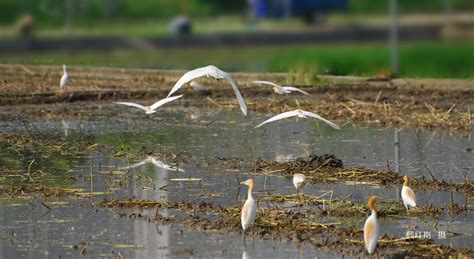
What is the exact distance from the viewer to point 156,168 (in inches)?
385

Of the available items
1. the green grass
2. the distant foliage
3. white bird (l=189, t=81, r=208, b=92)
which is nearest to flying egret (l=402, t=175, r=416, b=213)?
white bird (l=189, t=81, r=208, b=92)

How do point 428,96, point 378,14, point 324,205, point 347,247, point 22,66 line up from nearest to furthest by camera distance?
point 347,247, point 324,205, point 428,96, point 22,66, point 378,14

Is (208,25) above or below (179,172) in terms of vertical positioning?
above

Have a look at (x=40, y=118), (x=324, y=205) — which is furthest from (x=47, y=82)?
(x=324, y=205)

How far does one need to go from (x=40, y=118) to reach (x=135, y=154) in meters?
2.97

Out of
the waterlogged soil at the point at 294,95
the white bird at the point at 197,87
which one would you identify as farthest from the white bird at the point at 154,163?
the white bird at the point at 197,87

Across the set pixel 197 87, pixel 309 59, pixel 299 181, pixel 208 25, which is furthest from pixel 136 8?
pixel 299 181

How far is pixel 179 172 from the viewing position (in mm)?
9586

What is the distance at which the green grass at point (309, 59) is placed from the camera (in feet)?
56.5

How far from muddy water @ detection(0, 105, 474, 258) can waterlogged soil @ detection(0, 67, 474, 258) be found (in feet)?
0.04

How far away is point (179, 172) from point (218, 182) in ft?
1.82

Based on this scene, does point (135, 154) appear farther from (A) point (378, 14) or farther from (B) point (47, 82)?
(A) point (378, 14)

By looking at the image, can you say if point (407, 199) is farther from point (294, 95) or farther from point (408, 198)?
point (294, 95)

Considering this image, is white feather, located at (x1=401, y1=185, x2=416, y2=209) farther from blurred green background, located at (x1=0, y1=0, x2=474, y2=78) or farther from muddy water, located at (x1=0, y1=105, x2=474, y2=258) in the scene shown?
blurred green background, located at (x1=0, y1=0, x2=474, y2=78)
